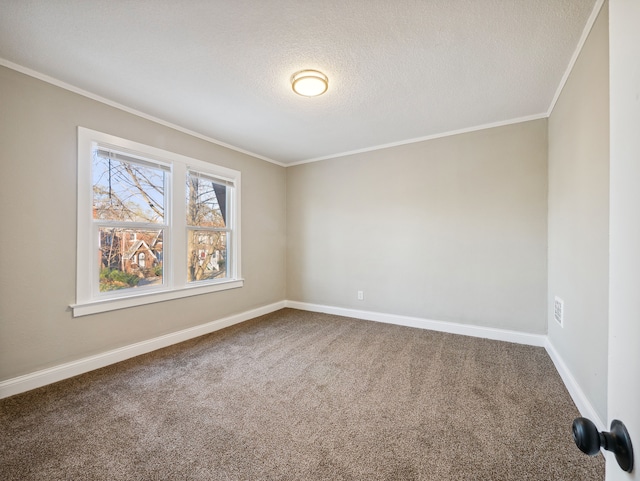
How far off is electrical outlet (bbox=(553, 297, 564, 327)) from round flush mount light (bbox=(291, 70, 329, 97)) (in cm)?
274

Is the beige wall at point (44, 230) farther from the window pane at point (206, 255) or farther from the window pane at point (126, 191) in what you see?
the window pane at point (206, 255)

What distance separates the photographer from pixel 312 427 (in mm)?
1764

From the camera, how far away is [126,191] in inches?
113

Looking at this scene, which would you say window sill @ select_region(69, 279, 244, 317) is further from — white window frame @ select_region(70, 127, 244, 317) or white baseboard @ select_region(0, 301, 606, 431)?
white baseboard @ select_region(0, 301, 606, 431)

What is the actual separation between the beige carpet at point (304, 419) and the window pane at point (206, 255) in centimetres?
101

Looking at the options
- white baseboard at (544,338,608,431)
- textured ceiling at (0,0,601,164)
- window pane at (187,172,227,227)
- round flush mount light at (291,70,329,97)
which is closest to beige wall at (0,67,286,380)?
textured ceiling at (0,0,601,164)

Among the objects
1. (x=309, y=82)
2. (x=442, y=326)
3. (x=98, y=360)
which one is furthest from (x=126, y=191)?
(x=442, y=326)

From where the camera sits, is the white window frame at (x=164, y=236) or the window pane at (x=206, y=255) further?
the window pane at (x=206, y=255)

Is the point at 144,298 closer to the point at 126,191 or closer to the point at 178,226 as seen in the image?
the point at 178,226

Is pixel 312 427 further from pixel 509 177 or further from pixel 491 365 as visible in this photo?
pixel 509 177

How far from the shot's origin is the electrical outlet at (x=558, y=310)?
8.01 ft

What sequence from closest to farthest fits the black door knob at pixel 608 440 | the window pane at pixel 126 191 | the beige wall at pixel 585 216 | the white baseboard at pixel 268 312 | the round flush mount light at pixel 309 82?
the black door knob at pixel 608 440 → the beige wall at pixel 585 216 → the white baseboard at pixel 268 312 → the round flush mount light at pixel 309 82 → the window pane at pixel 126 191

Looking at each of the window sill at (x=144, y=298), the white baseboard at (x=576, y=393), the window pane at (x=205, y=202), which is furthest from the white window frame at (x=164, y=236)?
the white baseboard at (x=576, y=393)

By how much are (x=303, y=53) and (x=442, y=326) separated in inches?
129
